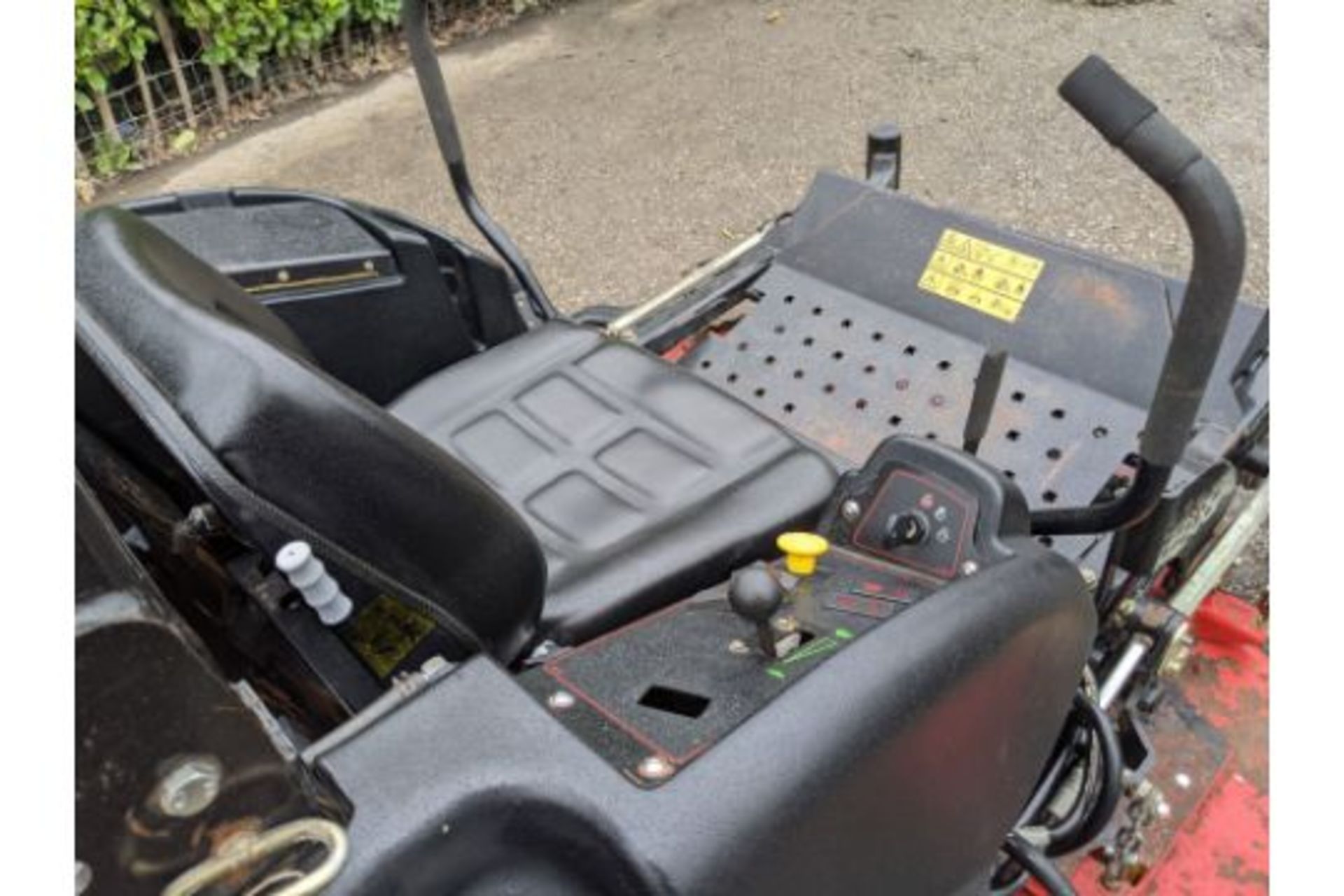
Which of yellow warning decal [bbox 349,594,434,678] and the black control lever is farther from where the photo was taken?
the black control lever

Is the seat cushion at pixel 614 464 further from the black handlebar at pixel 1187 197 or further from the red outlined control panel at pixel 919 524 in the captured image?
the black handlebar at pixel 1187 197

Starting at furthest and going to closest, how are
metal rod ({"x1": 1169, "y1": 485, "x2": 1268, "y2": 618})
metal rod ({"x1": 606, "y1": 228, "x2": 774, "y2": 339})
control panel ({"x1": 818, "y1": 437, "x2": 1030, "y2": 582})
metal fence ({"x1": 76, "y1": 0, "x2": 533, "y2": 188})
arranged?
metal fence ({"x1": 76, "y1": 0, "x2": 533, "y2": 188})
metal rod ({"x1": 606, "y1": 228, "x2": 774, "y2": 339})
metal rod ({"x1": 1169, "y1": 485, "x2": 1268, "y2": 618})
control panel ({"x1": 818, "y1": 437, "x2": 1030, "y2": 582})

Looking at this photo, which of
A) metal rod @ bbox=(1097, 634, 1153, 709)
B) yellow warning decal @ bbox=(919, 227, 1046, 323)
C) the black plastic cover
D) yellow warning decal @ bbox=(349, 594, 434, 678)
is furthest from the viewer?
yellow warning decal @ bbox=(919, 227, 1046, 323)

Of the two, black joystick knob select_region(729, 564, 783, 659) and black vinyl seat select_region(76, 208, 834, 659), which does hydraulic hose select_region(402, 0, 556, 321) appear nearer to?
black vinyl seat select_region(76, 208, 834, 659)

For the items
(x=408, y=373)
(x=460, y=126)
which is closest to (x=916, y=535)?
(x=408, y=373)

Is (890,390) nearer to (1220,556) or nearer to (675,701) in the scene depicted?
(1220,556)

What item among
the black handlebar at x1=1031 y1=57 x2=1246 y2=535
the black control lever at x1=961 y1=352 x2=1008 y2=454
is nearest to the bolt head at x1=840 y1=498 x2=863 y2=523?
the black control lever at x1=961 y1=352 x2=1008 y2=454

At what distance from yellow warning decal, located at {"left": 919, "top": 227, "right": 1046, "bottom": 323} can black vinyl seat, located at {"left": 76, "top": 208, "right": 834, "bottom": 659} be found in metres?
0.49

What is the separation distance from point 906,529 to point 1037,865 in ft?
1.29

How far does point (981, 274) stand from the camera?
180 cm

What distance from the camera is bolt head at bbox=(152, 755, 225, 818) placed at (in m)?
0.57

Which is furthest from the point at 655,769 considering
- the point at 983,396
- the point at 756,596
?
the point at 983,396

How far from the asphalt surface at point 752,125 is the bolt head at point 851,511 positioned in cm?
176

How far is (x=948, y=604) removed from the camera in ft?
3.03
